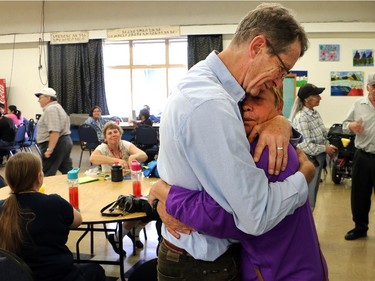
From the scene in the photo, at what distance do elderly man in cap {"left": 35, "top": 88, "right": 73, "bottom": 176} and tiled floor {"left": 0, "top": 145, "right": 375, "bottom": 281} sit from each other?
117 centimetres

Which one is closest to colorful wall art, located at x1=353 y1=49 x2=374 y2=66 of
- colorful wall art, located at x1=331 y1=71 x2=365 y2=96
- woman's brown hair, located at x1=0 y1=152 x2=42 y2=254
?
colorful wall art, located at x1=331 y1=71 x2=365 y2=96

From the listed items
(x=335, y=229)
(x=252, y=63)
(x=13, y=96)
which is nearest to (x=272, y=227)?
(x=252, y=63)

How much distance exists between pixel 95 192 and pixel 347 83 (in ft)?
24.6

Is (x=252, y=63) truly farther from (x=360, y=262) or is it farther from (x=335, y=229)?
(x=335, y=229)

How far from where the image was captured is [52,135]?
462 cm

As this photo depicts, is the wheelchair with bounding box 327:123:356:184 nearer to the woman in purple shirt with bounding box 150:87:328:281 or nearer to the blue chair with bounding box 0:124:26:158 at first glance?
the woman in purple shirt with bounding box 150:87:328:281

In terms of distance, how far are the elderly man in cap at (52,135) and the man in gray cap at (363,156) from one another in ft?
10.4

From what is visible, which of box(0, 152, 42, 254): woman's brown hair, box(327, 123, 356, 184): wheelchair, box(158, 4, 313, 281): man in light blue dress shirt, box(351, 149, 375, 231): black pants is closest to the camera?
box(158, 4, 313, 281): man in light blue dress shirt

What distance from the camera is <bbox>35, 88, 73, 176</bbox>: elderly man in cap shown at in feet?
15.1

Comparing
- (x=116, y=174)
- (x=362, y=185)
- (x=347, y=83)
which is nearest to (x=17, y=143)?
(x=116, y=174)

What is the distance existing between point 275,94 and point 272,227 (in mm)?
427

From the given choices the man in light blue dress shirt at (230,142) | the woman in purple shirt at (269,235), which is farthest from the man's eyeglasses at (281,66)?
the woman in purple shirt at (269,235)

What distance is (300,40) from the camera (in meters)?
1.04

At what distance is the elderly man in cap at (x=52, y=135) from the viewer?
4617mm
